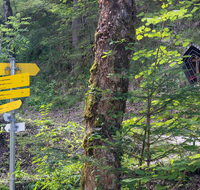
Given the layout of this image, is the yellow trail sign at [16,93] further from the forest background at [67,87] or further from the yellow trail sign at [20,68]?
the forest background at [67,87]

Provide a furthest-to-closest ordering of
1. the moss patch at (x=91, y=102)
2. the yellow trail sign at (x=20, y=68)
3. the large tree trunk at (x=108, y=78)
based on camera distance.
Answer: the yellow trail sign at (x=20, y=68)
the moss patch at (x=91, y=102)
the large tree trunk at (x=108, y=78)

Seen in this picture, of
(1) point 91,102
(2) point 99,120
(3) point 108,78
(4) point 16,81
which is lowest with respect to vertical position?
(2) point 99,120

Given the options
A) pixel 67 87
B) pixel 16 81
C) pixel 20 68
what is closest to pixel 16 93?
pixel 16 81

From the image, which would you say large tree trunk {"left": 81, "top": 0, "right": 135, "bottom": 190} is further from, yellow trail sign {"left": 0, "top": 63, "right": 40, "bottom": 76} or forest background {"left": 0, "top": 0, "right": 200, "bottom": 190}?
yellow trail sign {"left": 0, "top": 63, "right": 40, "bottom": 76}

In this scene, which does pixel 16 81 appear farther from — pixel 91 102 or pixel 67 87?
pixel 67 87

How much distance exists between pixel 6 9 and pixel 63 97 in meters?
6.17

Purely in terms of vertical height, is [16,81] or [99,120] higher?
[16,81]

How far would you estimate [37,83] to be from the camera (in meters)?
12.3

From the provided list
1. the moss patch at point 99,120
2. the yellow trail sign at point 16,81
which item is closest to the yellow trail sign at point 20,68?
the yellow trail sign at point 16,81

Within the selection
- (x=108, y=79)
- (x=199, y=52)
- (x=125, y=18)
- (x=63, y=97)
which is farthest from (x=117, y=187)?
(x=63, y=97)

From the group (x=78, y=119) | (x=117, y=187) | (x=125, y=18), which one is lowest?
(x=78, y=119)

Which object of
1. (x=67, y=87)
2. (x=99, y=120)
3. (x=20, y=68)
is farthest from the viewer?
(x=67, y=87)

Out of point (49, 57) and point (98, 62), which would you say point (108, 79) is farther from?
point (49, 57)

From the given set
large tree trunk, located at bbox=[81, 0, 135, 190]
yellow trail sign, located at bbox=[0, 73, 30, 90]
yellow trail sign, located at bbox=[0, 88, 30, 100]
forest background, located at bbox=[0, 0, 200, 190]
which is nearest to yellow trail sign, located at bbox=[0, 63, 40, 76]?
yellow trail sign, located at bbox=[0, 73, 30, 90]
